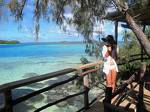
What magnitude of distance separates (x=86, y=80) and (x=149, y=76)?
3280mm

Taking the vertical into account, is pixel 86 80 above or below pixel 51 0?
below

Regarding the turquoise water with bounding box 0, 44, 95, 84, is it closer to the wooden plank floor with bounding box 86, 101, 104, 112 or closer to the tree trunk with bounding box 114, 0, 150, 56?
the wooden plank floor with bounding box 86, 101, 104, 112

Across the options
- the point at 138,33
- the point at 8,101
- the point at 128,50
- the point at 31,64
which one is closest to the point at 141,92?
the point at 138,33

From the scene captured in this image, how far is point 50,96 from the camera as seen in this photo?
45.6 ft

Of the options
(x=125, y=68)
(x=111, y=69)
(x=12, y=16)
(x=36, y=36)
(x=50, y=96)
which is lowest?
Result: (x=50, y=96)

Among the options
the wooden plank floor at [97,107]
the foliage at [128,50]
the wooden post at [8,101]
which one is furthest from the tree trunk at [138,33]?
the foliage at [128,50]

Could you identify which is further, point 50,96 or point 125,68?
point 50,96

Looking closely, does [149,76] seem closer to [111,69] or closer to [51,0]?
[111,69]

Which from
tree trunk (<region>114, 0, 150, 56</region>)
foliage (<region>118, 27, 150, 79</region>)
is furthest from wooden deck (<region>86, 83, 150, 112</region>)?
foliage (<region>118, 27, 150, 79</region>)

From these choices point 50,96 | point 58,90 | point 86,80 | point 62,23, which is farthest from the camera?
point 58,90

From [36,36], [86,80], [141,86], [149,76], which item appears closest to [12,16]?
[36,36]

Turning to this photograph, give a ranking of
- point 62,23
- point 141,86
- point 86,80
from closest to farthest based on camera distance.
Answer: point 141,86, point 86,80, point 62,23

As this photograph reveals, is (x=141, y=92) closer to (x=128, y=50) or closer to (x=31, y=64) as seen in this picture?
(x=128, y=50)

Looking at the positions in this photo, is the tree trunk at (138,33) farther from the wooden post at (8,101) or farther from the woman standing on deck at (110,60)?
the wooden post at (8,101)
